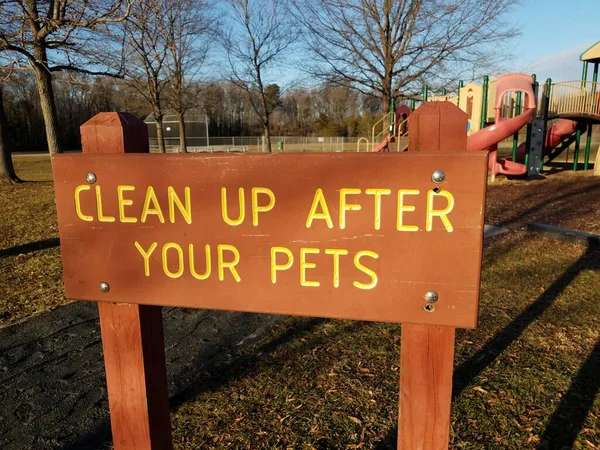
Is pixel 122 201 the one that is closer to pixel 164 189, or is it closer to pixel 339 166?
pixel 164 189

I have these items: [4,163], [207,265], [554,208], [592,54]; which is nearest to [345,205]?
[207,265]

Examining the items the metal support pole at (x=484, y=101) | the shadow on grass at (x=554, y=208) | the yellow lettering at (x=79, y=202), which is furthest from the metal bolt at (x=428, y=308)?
the metal support pole at (x=484, y=101)

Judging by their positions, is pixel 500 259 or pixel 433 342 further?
pixel 500 259

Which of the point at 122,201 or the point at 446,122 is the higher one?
the point at 446,122

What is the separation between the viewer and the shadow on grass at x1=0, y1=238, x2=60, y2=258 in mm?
5569

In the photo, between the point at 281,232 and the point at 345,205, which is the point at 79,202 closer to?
the point at 281,232

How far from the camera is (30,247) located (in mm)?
5820

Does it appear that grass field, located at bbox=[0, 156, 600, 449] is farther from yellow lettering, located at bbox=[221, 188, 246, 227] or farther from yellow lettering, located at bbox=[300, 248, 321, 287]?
yellow lettering, located at bbox=[221, 188, 246, 227]

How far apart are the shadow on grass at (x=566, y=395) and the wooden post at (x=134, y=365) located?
1.20 metres

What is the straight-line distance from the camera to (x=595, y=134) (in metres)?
32.0

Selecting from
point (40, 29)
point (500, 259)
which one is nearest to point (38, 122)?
point (40, 29)

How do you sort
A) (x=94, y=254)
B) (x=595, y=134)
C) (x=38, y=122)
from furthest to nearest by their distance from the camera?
(x=38, y=122)
(x=595, y=134)
(x=94, y=254)

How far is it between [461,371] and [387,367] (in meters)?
0.46

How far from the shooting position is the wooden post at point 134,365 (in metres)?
1.41
